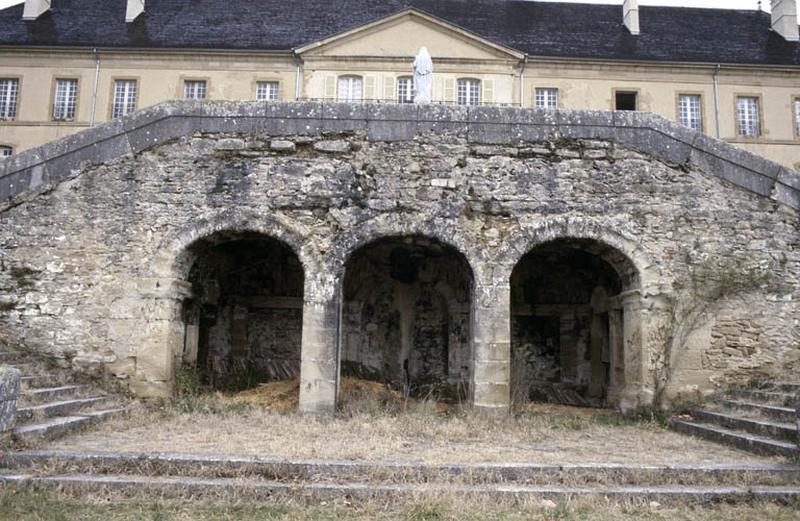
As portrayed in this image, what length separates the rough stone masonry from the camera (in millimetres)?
8953

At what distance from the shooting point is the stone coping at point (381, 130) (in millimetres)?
9188

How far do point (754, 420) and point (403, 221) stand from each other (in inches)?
190

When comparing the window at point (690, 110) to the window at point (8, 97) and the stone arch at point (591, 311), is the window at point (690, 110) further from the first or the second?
the window at point (8, 97)

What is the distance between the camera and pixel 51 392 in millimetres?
7812

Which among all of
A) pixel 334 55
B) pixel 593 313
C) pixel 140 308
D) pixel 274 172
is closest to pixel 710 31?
pixel 334 55

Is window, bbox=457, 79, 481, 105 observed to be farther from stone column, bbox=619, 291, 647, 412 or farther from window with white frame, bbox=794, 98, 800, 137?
stone column, bbox=619, 291, 647, 412

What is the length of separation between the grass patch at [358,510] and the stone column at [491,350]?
3.56m

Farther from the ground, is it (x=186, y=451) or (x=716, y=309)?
(x=716, y=309)

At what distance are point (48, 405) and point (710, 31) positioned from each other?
27.8 metres

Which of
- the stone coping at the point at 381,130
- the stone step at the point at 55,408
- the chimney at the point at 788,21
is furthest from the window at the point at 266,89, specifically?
the chimney at the point at 788,21

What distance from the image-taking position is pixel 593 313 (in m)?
11.9

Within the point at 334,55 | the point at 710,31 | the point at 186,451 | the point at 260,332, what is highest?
the point at 710,31

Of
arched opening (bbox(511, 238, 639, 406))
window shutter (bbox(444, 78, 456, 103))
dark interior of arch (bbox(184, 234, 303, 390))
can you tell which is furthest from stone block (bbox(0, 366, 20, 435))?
window shutter (bbox(444, 78, 456, 103))

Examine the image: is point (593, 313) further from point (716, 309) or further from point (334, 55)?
point (334, 55)
